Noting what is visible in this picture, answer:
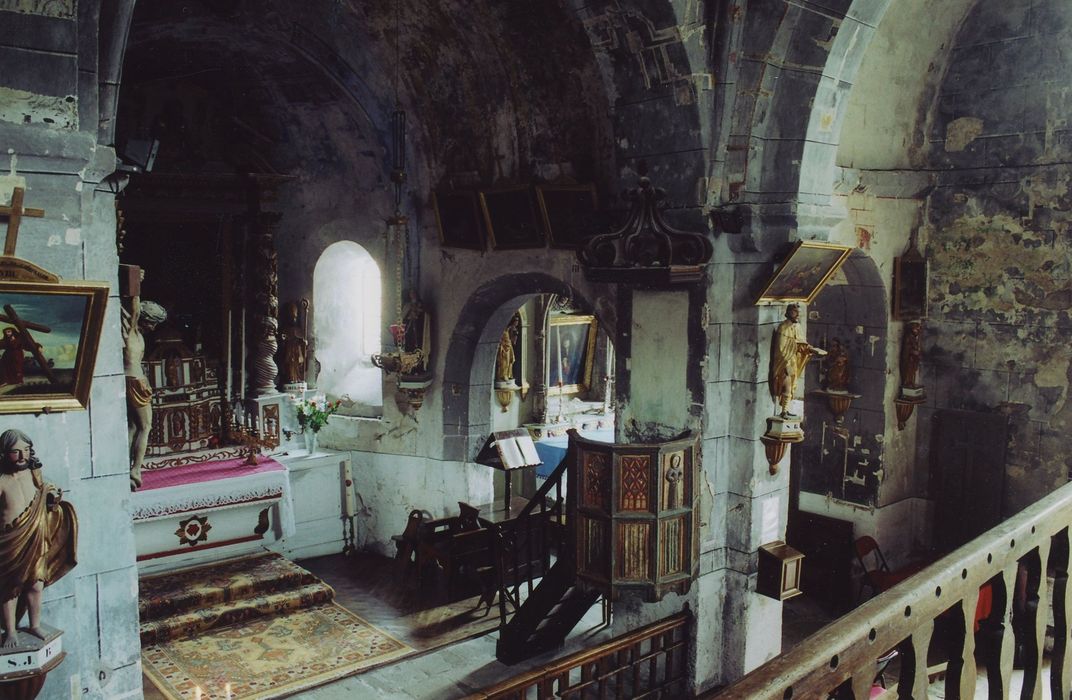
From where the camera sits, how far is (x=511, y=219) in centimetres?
841

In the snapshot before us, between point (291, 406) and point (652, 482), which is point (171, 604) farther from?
point (652, 482)

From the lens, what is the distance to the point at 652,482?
615 centimetres

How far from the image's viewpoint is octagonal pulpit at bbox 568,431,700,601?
242 inches

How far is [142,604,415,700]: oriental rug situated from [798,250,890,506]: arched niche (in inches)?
193

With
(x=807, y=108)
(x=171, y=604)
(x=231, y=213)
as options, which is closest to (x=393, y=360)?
(x=231, y=213)

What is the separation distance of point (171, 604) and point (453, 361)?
3.68 metres

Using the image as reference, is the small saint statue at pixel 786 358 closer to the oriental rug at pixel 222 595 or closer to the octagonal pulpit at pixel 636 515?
the octagonal pulpit at pixel 636 515

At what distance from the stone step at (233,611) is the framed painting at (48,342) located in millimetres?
4731

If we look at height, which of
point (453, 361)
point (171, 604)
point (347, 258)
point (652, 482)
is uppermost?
point (347, 258)

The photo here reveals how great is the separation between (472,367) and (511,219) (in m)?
1.99

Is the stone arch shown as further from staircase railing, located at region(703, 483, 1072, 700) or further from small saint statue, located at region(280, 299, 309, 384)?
staircase railing, located at region(703, 483, 1072, 700)

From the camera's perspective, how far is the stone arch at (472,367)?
30.9 ft

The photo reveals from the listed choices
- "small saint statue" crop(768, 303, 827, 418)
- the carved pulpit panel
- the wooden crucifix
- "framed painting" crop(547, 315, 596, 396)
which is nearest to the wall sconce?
"small saint statue" crop(768, 303, 827, 418)

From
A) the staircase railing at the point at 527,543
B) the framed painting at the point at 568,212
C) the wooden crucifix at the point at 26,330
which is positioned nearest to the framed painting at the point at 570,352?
the staircase railing at the point at 527,543
